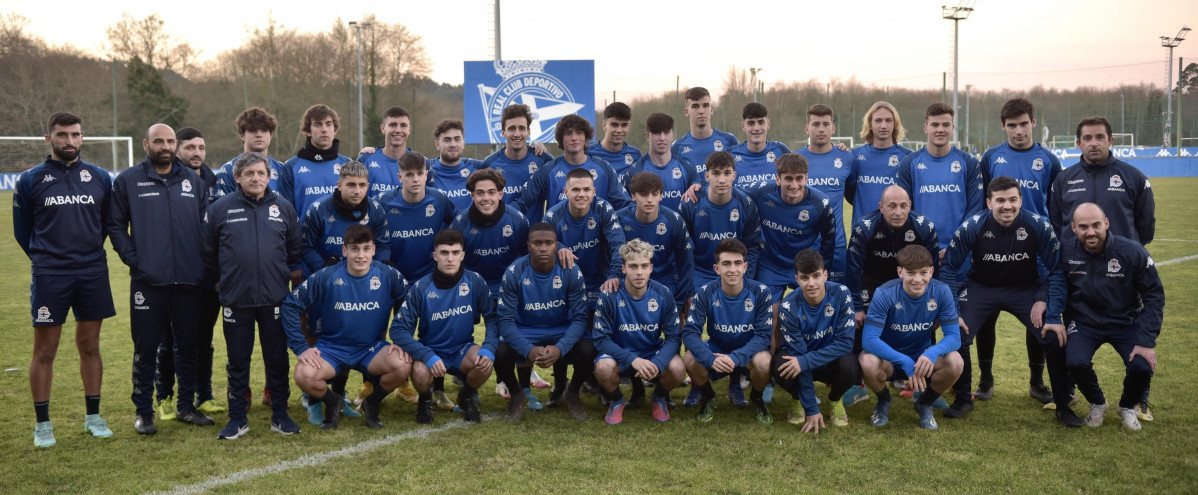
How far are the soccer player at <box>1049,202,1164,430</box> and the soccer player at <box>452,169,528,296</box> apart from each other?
11.3 ft

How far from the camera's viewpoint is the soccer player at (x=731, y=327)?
505cm

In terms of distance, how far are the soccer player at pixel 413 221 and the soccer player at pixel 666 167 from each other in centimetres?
147

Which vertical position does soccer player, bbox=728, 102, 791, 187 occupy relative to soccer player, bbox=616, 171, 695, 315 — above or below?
above

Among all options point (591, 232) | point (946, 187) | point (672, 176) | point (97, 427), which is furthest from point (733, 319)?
point (97, 427)

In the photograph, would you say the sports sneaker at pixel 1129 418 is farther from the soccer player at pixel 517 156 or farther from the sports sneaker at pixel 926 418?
the soccer player at pixel 517 156

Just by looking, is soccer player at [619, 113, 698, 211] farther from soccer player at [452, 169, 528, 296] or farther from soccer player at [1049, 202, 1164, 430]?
soccer player at [1049, 202, 1164, 430]

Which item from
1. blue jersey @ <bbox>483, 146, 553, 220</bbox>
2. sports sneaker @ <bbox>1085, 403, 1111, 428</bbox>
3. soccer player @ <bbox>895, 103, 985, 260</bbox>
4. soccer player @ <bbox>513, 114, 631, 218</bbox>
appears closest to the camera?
sports sneaker @ <bbox>1085, 403, 1111, 428</bbox>

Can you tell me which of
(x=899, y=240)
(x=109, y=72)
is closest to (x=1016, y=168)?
(x=899, y=240)

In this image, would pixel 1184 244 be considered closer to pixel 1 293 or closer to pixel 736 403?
pixel 736 403

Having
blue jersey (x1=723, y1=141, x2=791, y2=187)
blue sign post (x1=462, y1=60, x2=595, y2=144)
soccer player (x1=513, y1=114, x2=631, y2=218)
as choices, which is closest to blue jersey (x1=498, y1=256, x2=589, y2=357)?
soccer player (x1=513, y1=114, x2=631, y2=218)

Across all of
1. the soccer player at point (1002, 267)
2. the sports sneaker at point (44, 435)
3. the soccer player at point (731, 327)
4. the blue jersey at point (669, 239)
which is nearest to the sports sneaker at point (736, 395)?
the soccer player at point (731, 327)

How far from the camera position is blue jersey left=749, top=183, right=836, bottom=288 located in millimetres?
5781

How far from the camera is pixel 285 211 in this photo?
4977 mm

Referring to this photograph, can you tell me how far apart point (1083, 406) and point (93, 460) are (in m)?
5.78
